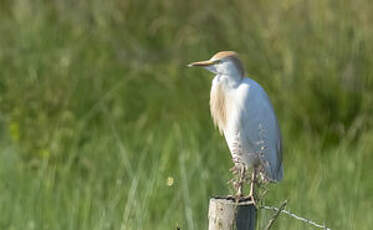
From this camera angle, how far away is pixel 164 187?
3164 millimetres

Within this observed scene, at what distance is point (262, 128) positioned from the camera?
2002 millimetres

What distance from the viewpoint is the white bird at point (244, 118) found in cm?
186

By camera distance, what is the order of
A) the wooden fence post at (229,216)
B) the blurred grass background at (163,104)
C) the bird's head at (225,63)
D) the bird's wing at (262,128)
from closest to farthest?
the wooden fence post at (229,216) → the bird's head at (225,63) → the bird's wing at (262,128) → the blurred grass background at (163,104)

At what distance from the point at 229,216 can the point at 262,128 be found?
38 centimetres

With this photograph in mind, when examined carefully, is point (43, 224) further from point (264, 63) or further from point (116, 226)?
point (264, 63)

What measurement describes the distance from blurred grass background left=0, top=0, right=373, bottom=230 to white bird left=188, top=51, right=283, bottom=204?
38cm

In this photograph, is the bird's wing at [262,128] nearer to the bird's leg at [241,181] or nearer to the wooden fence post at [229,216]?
the bird's leg at [241,181]

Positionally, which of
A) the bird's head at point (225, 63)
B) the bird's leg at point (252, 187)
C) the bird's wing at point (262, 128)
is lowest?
the bird's leg at point (252, 187)

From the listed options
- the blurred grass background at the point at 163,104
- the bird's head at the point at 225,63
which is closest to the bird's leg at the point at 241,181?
the bird's head at the point at 225,63

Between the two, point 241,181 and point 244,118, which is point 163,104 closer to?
point 244,118

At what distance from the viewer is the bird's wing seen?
194cm

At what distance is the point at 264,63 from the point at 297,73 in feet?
1.03

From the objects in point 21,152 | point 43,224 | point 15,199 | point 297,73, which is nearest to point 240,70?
point 43,224

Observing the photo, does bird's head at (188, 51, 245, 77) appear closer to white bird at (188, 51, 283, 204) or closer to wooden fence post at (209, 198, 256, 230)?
white bird at (188, 51, 283, 204)
